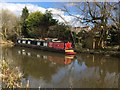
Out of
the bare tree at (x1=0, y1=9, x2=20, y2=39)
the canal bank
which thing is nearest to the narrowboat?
→ the canal bank

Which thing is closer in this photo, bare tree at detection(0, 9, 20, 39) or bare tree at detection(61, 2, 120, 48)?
bare tree at detection(61, 2, 120, 48)

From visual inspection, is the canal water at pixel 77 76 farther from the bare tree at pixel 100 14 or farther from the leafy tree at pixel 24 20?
the leafy tree at pixel 24 20

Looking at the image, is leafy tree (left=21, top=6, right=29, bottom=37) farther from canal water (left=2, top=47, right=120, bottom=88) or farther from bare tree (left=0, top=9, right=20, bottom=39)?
canal water (left=2, top=47, right=120, bottom=88)

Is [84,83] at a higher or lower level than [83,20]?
lower

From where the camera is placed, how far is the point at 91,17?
518 inches

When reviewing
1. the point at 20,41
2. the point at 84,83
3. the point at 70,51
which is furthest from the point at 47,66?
the point at 20,41

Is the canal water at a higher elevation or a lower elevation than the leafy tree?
lower

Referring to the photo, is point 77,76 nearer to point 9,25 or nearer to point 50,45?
→ point 50,45

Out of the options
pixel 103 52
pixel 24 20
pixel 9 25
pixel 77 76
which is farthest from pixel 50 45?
pixel 77 76

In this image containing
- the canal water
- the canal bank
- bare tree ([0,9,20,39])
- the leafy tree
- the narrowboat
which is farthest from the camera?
the leafy tree

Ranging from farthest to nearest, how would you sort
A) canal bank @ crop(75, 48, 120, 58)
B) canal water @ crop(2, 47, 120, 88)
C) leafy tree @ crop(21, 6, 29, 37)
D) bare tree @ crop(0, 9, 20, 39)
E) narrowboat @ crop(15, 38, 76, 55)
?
leafy tree @ crop(21, 6, 29, 37)
bare tree @ crop(0, 9, 20, 39)
narrowboat @ crop(15, 38, 76, 55)
canal bank @ crop(75, 48, 120, 58)
canal water @ crop(2, 47, 120, 88)

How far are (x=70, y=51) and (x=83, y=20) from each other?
1.99 m

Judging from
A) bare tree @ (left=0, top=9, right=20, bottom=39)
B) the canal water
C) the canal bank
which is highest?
bare tree @ (left=0, top=9, right=20, bottom=39)

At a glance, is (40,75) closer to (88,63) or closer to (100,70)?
(100,70)
